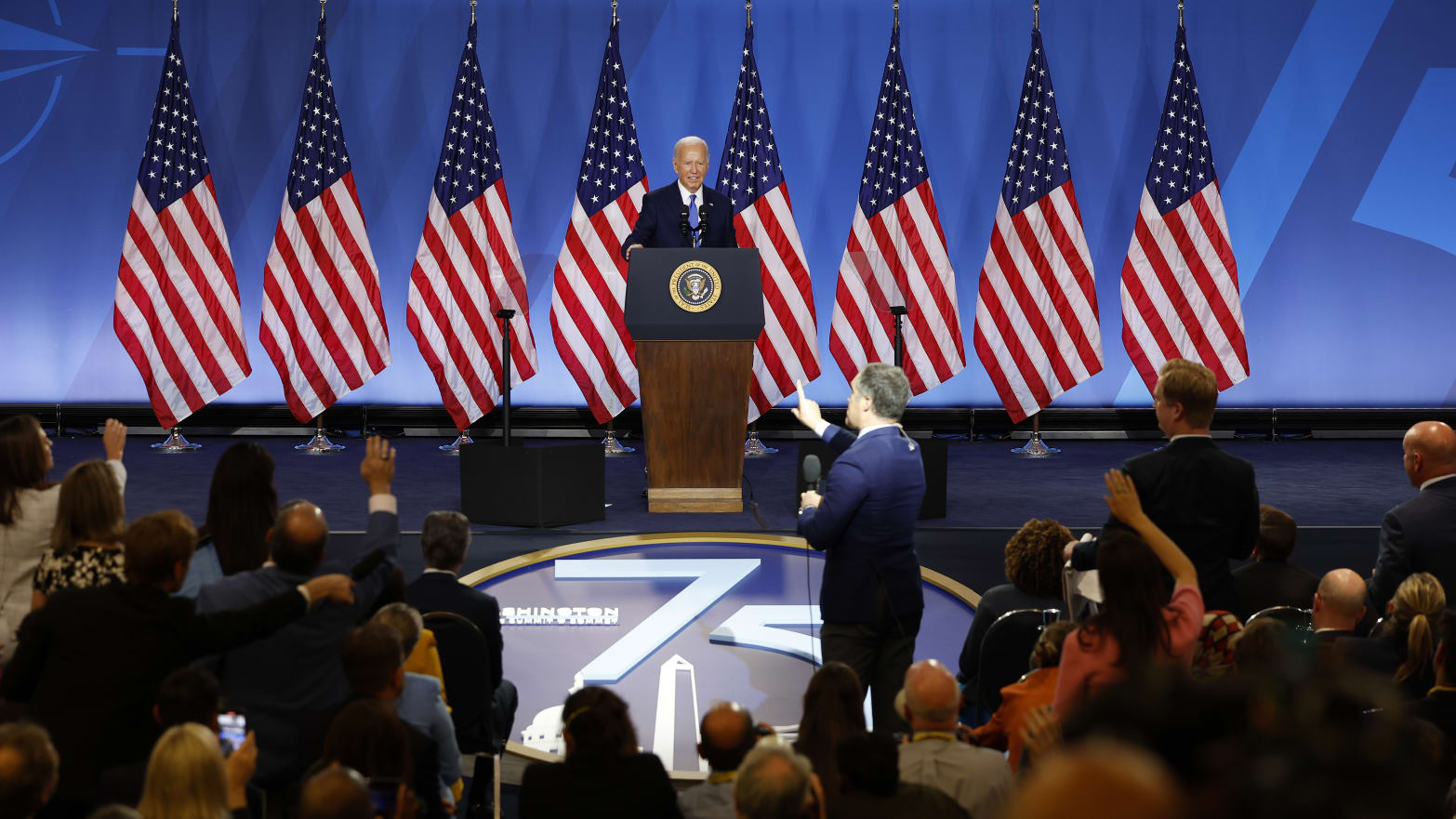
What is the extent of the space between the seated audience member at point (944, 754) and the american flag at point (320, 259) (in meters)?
8.11

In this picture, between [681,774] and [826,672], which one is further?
[681,774]

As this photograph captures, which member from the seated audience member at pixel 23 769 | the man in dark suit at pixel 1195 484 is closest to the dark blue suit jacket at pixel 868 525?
the man in dark suit at pixel 1195 484

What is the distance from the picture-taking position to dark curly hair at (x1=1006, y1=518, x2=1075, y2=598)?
3648mm

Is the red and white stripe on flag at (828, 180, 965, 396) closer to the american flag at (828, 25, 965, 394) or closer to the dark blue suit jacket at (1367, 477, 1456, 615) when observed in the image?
the american flag at (828, 25, 965, 394)

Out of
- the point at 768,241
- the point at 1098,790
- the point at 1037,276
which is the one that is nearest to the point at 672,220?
the point at 768,241

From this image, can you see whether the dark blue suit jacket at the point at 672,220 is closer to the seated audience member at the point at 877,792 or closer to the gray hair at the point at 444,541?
the gray hair at the point at 444,541

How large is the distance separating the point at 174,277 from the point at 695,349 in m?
5.27

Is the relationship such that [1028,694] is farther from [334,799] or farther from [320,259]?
[320,259]

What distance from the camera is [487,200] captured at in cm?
975

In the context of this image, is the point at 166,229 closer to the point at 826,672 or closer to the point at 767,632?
the point at 767,632

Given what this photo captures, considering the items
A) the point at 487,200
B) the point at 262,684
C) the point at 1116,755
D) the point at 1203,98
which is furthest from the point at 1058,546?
the point at 1203,98

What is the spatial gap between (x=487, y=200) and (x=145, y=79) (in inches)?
141

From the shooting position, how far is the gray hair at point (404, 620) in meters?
2.95

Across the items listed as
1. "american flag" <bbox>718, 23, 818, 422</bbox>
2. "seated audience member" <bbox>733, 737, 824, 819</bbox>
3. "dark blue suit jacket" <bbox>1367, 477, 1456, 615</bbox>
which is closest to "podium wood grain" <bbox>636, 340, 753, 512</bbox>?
"american flag" <bbox>718, 23, 818, 422</bbox>
